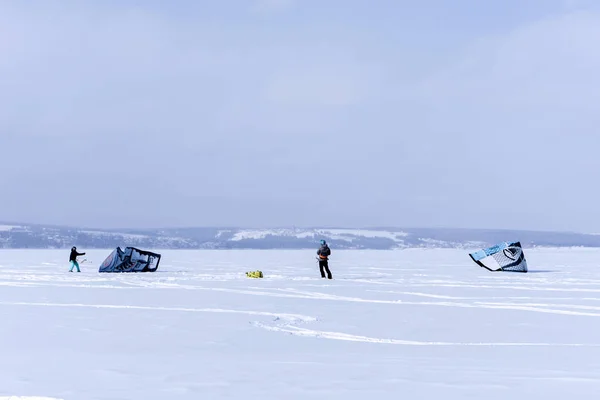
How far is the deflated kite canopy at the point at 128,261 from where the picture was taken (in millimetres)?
29406

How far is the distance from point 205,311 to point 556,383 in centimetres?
794

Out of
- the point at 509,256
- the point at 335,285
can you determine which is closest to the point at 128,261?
the point at 335,285

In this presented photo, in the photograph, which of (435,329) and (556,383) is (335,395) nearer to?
(556,383)

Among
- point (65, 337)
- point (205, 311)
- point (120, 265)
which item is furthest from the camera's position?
point (120, 265)

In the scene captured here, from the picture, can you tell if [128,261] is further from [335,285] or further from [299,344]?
[299,344]

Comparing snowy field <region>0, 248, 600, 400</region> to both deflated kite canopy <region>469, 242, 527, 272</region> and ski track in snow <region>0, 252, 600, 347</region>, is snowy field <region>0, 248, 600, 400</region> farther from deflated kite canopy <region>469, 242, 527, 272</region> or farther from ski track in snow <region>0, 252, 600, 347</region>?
deflated kite canopy <region>469, 242, 527, 272</region>

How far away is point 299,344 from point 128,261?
20.3m

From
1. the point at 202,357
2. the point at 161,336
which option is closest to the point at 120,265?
the point at 161,336

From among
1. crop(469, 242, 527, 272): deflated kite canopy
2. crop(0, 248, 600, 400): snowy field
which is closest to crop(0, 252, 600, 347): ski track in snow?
crop(0, 248, 600, 400): snowy field

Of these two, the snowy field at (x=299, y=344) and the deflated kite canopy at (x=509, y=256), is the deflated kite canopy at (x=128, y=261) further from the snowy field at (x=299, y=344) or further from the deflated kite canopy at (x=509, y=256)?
the deflated kite canopy at (x=509, y=256)

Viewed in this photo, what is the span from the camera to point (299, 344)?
10.2 meters

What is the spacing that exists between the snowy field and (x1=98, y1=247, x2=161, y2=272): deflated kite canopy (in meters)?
9.72

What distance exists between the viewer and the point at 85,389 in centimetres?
691

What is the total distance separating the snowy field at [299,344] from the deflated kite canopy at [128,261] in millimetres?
9720
